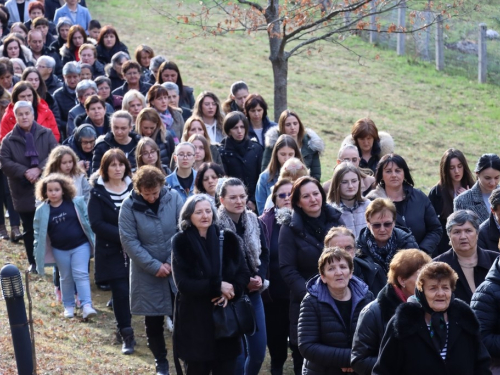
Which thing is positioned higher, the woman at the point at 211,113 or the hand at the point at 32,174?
the woman at the point at 211,113

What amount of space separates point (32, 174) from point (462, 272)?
20.9 feet

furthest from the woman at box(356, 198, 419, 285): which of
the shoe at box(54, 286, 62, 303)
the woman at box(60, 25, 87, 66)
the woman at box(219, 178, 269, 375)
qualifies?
the woman at box(60, 25, 87, 66)

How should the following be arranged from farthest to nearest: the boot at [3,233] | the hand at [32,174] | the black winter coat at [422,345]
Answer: the boot at [3,233]
the hand at [32,174]
the black winter coat at [422,345]

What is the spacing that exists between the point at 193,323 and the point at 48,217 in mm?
3234

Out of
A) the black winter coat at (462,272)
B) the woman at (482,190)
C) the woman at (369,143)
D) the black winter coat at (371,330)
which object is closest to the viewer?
the black winter coat at (371,330)

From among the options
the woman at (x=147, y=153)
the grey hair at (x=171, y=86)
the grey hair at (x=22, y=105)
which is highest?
the grey hair at (x=171, y=86)

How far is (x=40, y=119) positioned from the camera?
515 inches

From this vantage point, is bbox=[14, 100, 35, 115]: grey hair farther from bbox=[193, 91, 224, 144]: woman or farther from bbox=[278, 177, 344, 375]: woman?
bbox=[278, 177, 344, 375]: woman

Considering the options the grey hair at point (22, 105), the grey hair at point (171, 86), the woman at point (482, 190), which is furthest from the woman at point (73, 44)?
the woman at point (482, 190)

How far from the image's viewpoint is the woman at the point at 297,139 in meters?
11.3

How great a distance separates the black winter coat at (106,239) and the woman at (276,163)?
5.49 ft

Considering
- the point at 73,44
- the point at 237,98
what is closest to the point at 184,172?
the point at 237,98

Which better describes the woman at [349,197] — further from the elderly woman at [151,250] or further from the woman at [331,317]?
the woman at [331,317]

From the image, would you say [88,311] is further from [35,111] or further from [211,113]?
[35,111]
